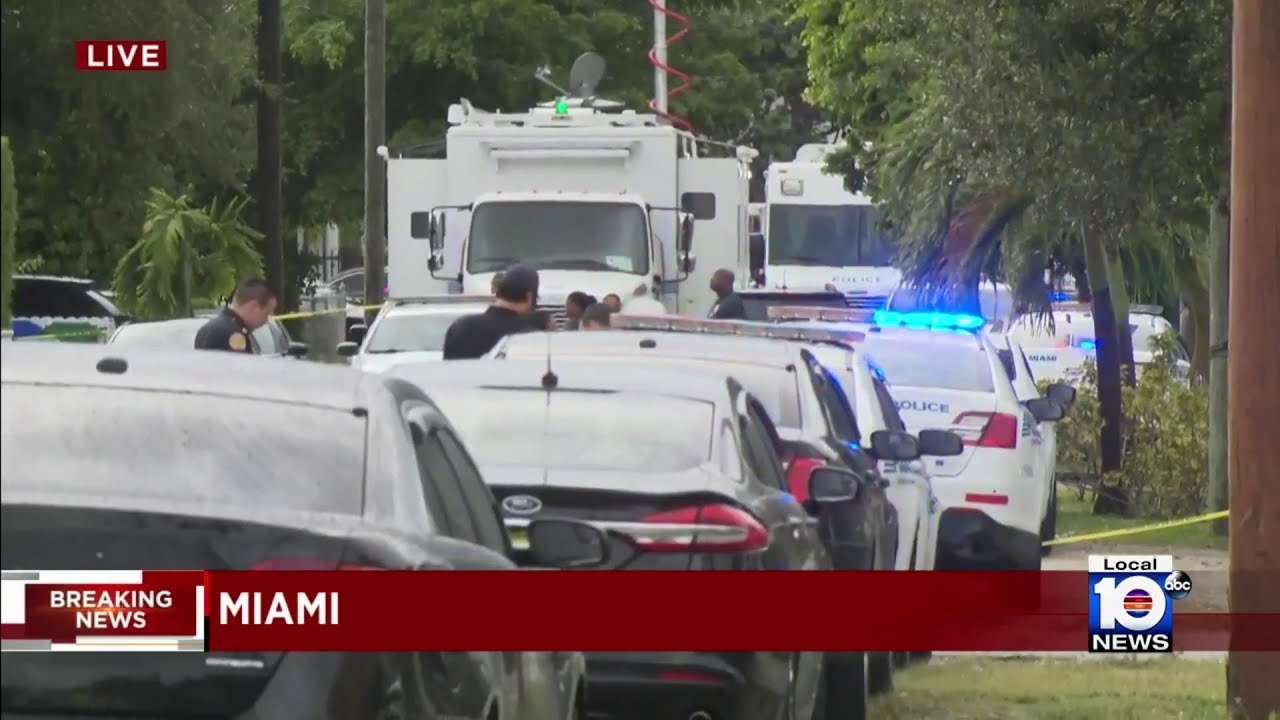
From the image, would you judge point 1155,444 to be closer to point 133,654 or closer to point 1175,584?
point 1175,584

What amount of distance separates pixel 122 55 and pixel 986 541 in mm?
6513

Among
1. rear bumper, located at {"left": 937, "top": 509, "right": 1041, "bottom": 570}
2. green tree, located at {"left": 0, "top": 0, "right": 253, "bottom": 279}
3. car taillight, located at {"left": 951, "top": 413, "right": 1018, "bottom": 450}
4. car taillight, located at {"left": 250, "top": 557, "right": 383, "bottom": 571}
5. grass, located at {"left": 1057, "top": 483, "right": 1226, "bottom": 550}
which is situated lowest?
grass, located at {"left": 1057, "top": 483, "right": 1226, "bottom": 550}

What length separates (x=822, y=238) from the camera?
4031cm

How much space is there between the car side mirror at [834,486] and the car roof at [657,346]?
1.22m

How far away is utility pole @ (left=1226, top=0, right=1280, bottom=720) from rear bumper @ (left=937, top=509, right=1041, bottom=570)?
604 cm

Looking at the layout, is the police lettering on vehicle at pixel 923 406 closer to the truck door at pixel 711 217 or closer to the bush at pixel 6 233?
the truck door at pixel 711 217

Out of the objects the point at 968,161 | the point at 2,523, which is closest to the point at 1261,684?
the point at 2,523

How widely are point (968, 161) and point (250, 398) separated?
48.1ft

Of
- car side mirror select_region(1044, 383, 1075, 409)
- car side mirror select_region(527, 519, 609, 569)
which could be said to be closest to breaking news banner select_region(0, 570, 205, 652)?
car side mirror select_region(527, 519, 609, 569)

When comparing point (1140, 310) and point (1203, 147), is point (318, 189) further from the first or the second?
point (1203, 147)

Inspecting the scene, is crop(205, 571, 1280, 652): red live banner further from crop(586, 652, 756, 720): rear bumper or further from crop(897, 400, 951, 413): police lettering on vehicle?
crop(897, 400, 951, 413): police lettering on vehicle

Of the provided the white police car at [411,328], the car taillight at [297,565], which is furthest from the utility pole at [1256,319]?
the white police car at [411,328]

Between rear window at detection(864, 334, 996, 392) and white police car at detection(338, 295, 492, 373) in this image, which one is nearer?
rear window at detection(864, 334, 996, 392)

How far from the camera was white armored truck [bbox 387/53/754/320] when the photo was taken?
26.1m
